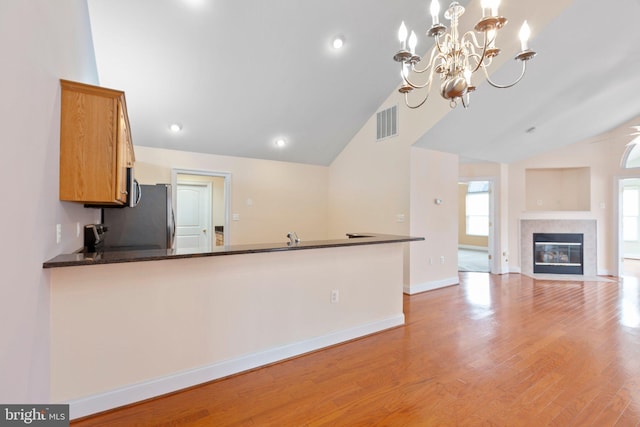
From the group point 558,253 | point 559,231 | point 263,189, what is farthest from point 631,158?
point 263,189

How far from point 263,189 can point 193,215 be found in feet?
6.07

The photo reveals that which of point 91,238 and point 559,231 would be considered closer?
point 91,238

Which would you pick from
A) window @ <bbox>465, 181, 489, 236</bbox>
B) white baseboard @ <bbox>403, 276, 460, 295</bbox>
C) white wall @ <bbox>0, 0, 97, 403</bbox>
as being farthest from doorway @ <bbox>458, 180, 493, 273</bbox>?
white wall @ <bbox>0, 0, 97, 403</bbox>

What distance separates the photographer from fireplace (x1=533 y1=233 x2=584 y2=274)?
6066mm

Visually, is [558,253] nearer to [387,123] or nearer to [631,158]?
[631,158]

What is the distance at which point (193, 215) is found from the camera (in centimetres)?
618

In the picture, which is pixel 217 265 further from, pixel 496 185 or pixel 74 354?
pixel 496 185

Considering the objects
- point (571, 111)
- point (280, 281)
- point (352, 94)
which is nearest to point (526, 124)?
point (571, 111)

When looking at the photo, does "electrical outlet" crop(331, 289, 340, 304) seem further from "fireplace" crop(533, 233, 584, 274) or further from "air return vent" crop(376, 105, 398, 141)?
"fireplace" crop(533, 233, 584, 274)

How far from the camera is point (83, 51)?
2426 millimetres

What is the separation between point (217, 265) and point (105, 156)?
1.00 metres

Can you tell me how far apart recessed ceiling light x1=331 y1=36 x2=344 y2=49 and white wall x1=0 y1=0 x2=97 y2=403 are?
2.56m

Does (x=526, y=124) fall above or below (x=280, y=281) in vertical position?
above

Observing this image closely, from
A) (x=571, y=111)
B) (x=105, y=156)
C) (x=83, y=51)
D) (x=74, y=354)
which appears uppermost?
(x=571, y=111)
